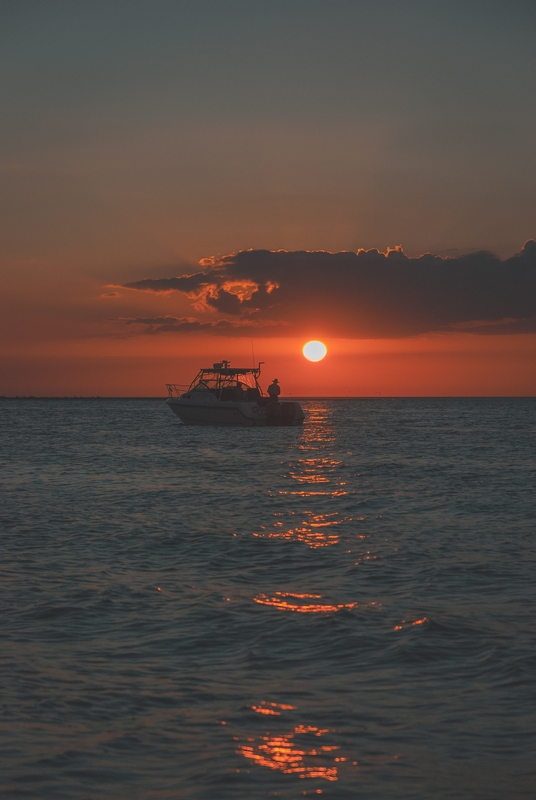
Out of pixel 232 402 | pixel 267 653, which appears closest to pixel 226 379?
pixel 232 402

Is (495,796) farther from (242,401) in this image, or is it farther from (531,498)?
(242,401)

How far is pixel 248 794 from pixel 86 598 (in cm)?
684

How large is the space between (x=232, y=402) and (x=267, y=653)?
2347 inches

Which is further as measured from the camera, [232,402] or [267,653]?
[232,402]

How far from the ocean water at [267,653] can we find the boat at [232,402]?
4606cm

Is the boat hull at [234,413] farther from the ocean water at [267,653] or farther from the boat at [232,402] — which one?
the ocean water at [267,653]

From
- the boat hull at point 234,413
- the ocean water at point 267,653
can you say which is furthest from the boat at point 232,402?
the ocean water at point 267,653

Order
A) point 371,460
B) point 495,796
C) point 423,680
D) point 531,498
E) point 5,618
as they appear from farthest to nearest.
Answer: point 371,460 → point 531,498 → point 5,618 → point 423,680 → point 495,796

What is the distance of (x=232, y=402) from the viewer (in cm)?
6938

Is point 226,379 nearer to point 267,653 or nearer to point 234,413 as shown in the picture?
point 234,413

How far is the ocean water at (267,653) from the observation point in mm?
6816

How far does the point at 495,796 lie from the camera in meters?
6.34

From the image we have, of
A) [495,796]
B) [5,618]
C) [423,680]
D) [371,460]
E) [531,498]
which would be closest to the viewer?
[495,796]

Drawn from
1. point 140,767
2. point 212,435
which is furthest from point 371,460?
point 140,767
